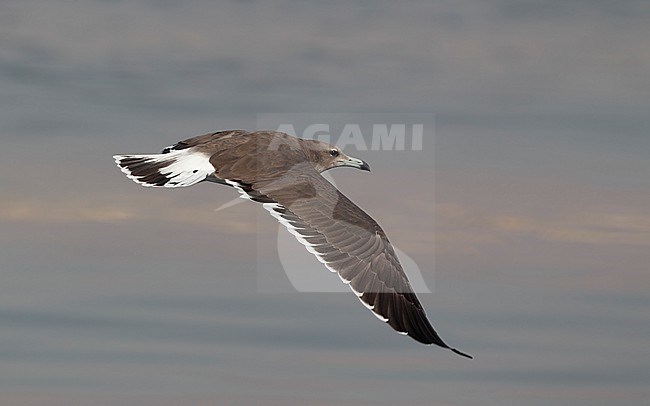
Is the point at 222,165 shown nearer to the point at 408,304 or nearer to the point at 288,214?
the point at 288,214

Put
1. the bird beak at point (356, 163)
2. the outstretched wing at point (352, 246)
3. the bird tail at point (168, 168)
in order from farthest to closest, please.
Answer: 1. the bird beak at point (356, 163)
2. the bird tail at point (168, 168)
3. the outstretched wing at point (352, 246)

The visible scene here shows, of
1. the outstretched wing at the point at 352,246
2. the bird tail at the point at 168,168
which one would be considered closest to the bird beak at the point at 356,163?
the outstretched wing at the point at 352,246

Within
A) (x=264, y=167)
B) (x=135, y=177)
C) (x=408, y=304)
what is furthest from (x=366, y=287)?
(x=135, y=177)

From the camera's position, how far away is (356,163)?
13.3 metres

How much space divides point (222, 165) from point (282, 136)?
102 centimetres

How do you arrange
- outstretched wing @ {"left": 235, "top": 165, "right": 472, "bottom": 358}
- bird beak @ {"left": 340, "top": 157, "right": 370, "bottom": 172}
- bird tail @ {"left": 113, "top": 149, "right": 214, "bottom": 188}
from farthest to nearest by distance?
bird beak @ {"left": 340, "top": 157, "right": 370, "bottom": 172} < bird tail @ {"left": 113, "top": 149, "right": 214, "bottom": 188} < outstretched wing @ {"left": 235, "top": 165, "right": 472, "bottom": 358}

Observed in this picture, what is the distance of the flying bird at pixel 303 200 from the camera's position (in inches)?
420

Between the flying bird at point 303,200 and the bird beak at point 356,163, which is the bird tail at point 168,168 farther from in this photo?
the bird beak at point 356,163

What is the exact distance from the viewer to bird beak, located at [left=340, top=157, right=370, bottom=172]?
13227 mm

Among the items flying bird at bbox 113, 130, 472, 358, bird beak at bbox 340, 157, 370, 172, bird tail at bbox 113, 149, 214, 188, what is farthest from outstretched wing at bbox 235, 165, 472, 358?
bird beak at bbox 340, 157, 370, 172

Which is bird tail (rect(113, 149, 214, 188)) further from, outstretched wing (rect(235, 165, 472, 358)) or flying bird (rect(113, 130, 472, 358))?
outstretched wing (rect(235, 165, 472, 358))

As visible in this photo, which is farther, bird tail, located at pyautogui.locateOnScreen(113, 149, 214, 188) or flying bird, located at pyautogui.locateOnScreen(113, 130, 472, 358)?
bird tail, located at pyautogui.locateOnScreen(113, 149, 214, 188)

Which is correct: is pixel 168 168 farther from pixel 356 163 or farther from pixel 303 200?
pixel 356 163

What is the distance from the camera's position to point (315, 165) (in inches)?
521
